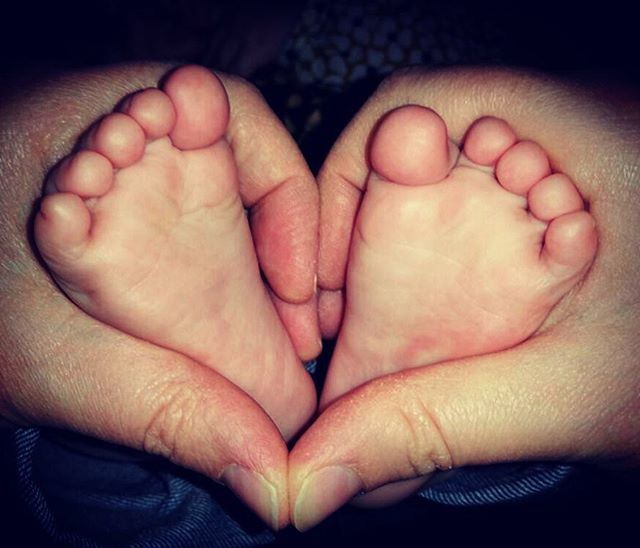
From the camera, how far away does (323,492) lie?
56cm

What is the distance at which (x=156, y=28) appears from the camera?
1001 mm

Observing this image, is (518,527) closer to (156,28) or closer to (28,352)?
(28,352)

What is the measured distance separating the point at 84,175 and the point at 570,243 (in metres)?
0.48

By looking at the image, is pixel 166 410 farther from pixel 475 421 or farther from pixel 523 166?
pixel 523 166

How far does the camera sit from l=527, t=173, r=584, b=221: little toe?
576mm

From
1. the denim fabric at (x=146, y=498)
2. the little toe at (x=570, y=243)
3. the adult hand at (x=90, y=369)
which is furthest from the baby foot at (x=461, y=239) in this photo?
the denim fabric at (x=146, y=498)

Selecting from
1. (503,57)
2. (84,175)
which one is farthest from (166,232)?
(503,57)

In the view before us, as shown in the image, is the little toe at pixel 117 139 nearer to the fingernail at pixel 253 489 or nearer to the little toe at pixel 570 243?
the fingernail at pixel 253 489

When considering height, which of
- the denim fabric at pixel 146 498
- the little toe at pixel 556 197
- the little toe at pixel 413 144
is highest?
the little toe at pixel 556 197

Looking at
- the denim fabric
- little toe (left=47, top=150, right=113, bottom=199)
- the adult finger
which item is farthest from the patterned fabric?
little toe (left=47, top=150, right=113, bottom=199)

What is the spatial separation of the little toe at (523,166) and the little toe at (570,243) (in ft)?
0.16

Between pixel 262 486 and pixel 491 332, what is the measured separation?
0.29 metres

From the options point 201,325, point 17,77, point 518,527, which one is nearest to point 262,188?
point 201,325

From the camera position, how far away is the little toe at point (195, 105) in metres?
0.58
